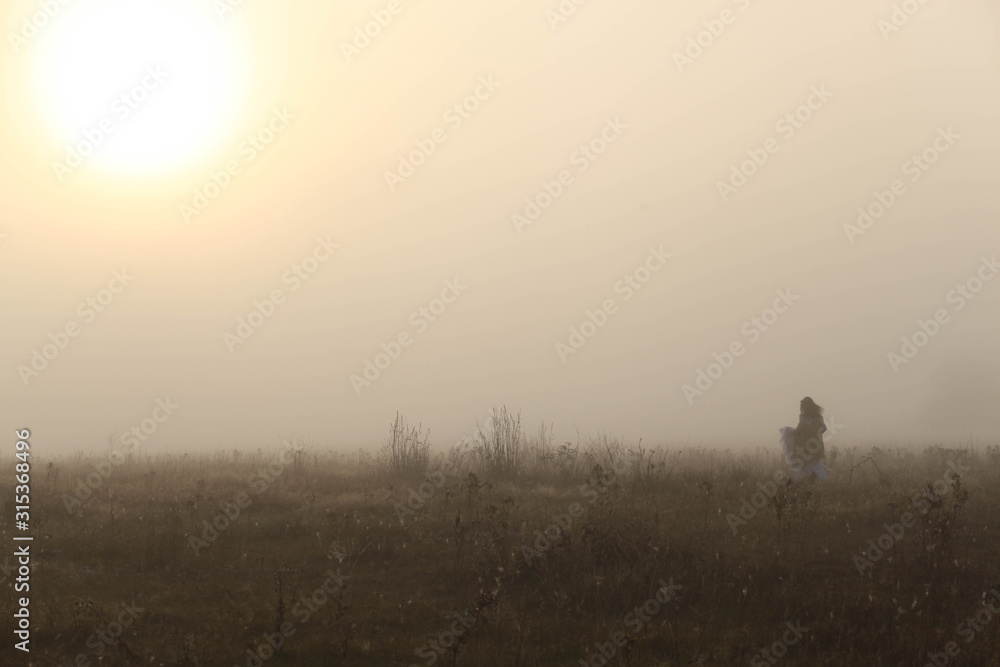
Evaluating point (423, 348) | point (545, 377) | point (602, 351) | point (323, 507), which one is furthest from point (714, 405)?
point (323, 507)

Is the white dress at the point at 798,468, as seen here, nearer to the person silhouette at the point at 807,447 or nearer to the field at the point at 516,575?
the person silhouette at the point at 807,447

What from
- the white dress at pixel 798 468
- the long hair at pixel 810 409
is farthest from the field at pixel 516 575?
the long hair at pixel 810 409

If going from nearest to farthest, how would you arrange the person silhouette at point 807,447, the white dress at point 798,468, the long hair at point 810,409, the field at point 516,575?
the field at point 516,575 < the white dress at point 798,468 < the person silhouette at point 807,447 < the long hair at point 810,409

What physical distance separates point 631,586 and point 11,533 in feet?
29.8

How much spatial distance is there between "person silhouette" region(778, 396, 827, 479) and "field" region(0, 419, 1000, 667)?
0.91 metres

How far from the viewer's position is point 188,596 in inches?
361

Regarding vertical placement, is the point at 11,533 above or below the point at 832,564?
above

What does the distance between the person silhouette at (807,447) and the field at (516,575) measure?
2.97ft

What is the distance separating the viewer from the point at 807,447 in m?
16.2

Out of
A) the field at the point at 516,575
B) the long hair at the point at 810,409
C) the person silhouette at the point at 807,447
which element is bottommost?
the field at the point at 516,575

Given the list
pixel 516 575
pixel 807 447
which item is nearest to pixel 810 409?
pixel 807 447

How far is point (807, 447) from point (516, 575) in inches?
356

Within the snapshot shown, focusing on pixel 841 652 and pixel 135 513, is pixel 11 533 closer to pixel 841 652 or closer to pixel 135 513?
pixel 135 513

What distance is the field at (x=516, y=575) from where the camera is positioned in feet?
24.9
